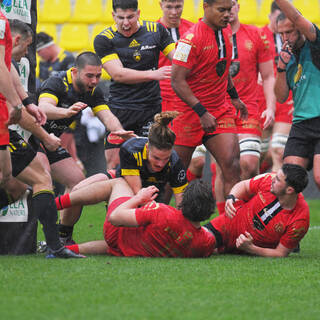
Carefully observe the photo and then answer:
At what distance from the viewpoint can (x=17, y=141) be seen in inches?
226

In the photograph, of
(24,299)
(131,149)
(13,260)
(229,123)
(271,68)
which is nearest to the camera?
(24,299)

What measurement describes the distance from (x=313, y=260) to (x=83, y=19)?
10.7 metres

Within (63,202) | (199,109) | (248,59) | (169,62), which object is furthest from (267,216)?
(248,59)

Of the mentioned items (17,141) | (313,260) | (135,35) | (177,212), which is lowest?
(313,260)

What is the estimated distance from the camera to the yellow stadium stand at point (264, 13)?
15.4 m

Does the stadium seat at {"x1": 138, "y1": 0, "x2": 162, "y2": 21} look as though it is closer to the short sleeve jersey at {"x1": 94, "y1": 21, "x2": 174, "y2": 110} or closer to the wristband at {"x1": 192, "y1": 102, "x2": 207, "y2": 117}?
the short sleeve jersey at {"x1": 94, "y1": 21, "x2": 174, "y2": 110}

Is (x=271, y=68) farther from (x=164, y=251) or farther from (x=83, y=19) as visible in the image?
(x=83, y=19)

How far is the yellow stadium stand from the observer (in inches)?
608

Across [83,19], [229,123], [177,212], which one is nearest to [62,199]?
[177,212]

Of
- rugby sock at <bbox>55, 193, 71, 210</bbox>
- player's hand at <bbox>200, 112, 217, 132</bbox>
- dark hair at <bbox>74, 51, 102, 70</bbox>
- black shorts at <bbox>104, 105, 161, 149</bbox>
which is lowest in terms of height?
rugby sock at <bbox>55, 193, 71, 210</bbox>

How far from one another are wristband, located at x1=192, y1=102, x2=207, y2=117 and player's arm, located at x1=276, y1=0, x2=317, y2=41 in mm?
1199

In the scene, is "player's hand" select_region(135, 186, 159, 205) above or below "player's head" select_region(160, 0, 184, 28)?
below

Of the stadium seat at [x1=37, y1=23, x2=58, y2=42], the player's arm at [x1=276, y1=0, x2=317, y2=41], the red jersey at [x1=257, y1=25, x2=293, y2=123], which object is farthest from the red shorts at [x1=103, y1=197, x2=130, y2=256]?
the stadium seat at [x1=37, y1=23, x2=58, y2=42]

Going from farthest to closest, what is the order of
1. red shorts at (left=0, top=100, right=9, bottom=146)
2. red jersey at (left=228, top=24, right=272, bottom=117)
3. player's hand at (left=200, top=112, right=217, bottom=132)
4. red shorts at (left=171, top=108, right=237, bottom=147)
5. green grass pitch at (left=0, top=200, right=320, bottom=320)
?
1. red jersey at (left=228, top=24, right=272, bottom=117)
2. red shorts at (left=171, top=108, right=237, bottom=147)
3. player's hand at (left=200, top=112, right=217, bottom=132)
4. red shorts at (left=0, top=100, right=9, bottom=146)
5. green grass pitch at (left=0, top=200, right=320, bottom=320)
